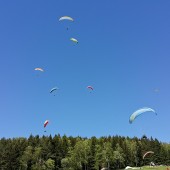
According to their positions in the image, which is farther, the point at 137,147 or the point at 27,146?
the point at 137,147

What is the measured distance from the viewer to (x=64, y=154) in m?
113

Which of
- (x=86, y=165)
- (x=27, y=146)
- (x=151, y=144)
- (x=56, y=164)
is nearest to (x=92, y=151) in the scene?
(x=86, y=165)

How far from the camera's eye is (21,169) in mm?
108500

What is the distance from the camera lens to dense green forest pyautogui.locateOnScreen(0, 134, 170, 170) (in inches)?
4237

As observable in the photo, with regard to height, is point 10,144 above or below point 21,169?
above

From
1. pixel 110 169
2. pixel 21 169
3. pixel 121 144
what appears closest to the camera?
pixel 21 169

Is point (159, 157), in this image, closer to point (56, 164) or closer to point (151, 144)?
point (151, 144)

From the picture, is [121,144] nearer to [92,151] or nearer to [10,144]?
[92,151]

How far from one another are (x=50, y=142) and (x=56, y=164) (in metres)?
7.22

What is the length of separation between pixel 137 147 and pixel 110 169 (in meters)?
15.9

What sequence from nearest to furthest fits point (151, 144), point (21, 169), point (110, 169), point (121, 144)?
point (21, 169)
point (110, 169)
point (121, 144)
point (151, 144)

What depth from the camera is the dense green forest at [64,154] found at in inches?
4237

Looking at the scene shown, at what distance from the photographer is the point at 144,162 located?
419ft

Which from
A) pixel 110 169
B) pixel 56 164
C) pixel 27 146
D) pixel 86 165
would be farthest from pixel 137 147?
pixel 27 146
